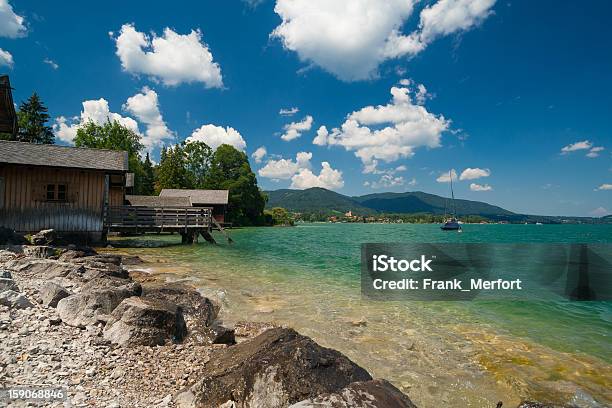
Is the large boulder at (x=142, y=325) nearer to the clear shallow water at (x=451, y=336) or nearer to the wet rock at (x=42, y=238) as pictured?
the clear shallow water at (x=451, y=336)

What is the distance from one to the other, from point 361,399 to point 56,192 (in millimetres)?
22956

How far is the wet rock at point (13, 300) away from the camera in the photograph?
5379 mm

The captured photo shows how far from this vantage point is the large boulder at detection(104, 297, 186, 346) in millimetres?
4953

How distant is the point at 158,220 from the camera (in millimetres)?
24688

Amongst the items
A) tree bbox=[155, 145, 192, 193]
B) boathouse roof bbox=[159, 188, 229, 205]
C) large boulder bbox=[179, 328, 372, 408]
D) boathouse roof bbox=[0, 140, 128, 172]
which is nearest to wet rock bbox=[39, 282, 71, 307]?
large boulder bbox=[179, 328, 372, 408]

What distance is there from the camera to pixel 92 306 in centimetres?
570

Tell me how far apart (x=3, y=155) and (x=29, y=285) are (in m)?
16.6

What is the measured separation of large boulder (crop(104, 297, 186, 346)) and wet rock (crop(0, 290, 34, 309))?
5.30ft

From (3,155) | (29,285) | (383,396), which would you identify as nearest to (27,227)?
(3,155)

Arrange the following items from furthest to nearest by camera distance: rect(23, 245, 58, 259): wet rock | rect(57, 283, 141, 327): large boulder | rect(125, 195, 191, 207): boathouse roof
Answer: rect(125, 195, 191, 207): boathouse roof
rect(23, 245, 58, 259): wet rock
rect(57, 283, 141, 327): large boulder

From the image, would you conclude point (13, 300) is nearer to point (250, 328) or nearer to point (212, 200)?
point (250, 328)

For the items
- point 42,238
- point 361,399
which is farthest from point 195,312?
point 42,238

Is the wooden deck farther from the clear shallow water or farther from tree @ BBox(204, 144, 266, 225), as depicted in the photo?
tree @ BBox(204, 144, 266, 225)

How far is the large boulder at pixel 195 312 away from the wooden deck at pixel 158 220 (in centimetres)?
1636
